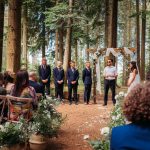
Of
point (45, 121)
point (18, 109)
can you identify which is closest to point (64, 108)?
point (45, 121)

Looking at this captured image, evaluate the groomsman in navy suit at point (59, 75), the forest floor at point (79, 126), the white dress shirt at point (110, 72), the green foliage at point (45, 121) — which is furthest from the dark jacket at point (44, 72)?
the green foliage at point (45, 121)

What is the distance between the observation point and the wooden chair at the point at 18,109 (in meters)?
6.92

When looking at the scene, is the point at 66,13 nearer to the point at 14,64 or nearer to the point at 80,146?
the point at 14,64

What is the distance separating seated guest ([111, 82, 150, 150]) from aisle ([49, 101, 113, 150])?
17.9 ft

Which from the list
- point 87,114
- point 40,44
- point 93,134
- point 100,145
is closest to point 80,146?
point 93,134

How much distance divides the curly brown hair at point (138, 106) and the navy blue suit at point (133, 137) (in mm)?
49

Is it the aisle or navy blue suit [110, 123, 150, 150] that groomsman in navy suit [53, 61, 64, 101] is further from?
navy blue suit [110, 123, 150, 150]

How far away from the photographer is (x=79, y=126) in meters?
9.93

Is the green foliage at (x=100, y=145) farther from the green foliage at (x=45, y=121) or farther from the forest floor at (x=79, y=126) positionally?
the forest floor at (x=79, y=126)

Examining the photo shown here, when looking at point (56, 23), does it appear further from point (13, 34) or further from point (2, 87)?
point (2, 87)

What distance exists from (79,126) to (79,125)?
133 mm

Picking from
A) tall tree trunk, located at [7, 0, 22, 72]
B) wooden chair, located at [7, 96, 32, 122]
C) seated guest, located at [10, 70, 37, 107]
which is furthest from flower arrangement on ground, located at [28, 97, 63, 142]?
tall tree trunk, located at [7, 0, 22, 72]

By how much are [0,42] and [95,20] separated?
399 inches

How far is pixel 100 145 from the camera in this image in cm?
520
